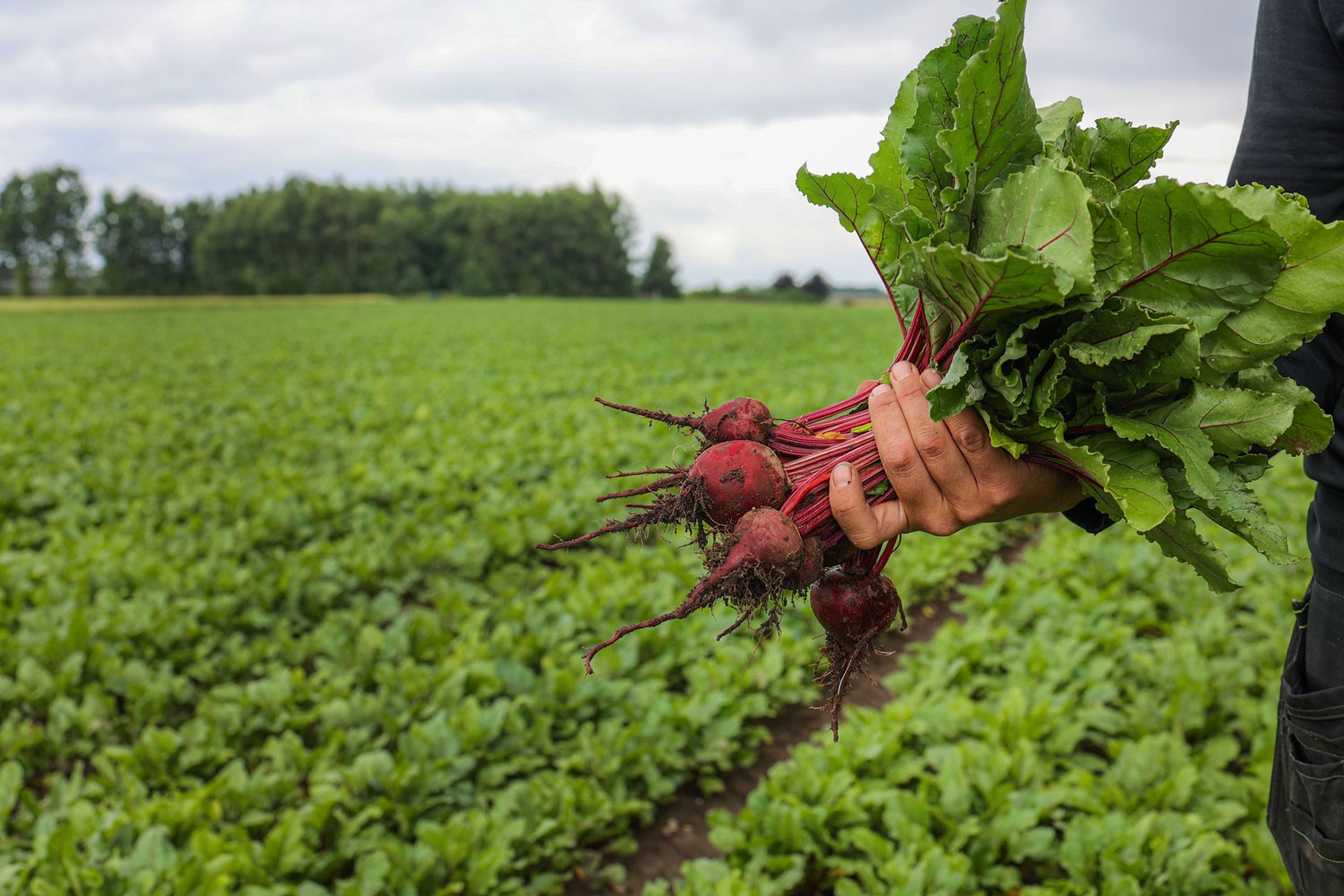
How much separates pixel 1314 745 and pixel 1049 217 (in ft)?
3.86

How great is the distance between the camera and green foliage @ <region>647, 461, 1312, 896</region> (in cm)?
336

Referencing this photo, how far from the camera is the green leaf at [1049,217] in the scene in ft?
4.14

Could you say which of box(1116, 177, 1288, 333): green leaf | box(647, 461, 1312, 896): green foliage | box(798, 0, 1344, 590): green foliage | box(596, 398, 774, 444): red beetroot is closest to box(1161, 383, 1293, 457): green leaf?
box(798, 0, 1344, 590): green foliage

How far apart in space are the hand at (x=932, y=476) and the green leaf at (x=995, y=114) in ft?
1.25

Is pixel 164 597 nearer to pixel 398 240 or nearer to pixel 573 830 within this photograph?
pixel 573 830

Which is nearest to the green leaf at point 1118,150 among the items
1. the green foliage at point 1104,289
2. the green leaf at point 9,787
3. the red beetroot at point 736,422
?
the green foliage at point 1104,289

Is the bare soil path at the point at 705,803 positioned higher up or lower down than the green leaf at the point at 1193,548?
lower down

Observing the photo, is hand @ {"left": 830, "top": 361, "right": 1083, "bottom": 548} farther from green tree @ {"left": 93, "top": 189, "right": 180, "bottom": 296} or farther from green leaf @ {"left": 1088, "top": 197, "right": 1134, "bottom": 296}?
green tree @ {"left": 93, "top": 189, "right": 180, "bottom": 296}

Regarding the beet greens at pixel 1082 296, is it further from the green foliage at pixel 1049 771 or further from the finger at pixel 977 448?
the green foliage at pixel 1049 771

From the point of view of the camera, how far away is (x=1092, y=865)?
337 centimetres

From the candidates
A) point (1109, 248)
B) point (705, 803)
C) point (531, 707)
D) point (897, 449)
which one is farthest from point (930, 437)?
point (531, 707)

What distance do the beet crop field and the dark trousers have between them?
168 centimetres

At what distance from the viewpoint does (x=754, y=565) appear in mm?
1670

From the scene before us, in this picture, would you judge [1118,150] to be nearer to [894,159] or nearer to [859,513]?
[894,159]
